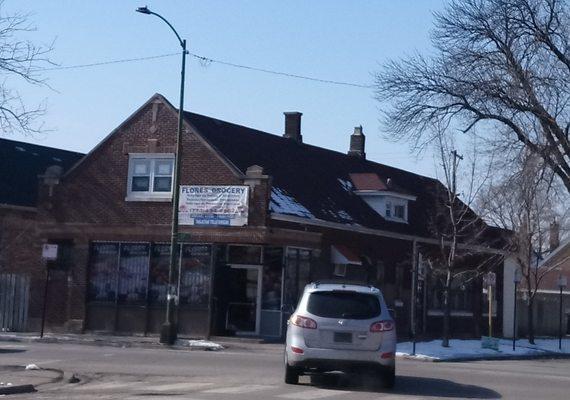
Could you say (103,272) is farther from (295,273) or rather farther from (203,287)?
(295,273)

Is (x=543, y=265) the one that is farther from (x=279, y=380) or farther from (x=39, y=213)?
(x=279, y=380)

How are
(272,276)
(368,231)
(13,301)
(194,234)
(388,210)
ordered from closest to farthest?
(272,276) < (194,234) < (13,301) < (368,231) < (388,210)

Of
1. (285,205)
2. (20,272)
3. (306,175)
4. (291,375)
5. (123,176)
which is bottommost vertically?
(291,375)

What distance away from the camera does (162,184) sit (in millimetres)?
36656

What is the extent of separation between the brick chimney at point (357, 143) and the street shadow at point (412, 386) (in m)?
27.8

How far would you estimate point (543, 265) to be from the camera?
66375 mm

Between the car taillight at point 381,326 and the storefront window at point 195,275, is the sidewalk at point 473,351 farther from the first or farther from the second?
the car taillight at point 381,326

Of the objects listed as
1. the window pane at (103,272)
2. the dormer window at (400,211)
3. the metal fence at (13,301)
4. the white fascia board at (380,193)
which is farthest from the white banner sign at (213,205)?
the dormer window at (400,211)

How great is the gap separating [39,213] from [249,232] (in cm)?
871

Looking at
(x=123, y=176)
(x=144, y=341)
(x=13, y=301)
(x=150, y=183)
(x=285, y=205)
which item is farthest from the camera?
(x=13, y=301)

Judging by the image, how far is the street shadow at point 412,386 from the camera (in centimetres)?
1866

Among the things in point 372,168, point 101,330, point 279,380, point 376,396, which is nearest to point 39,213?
point 101,330

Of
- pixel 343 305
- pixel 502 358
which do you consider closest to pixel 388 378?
pixel 343 305

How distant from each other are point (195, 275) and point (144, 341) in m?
3.80
